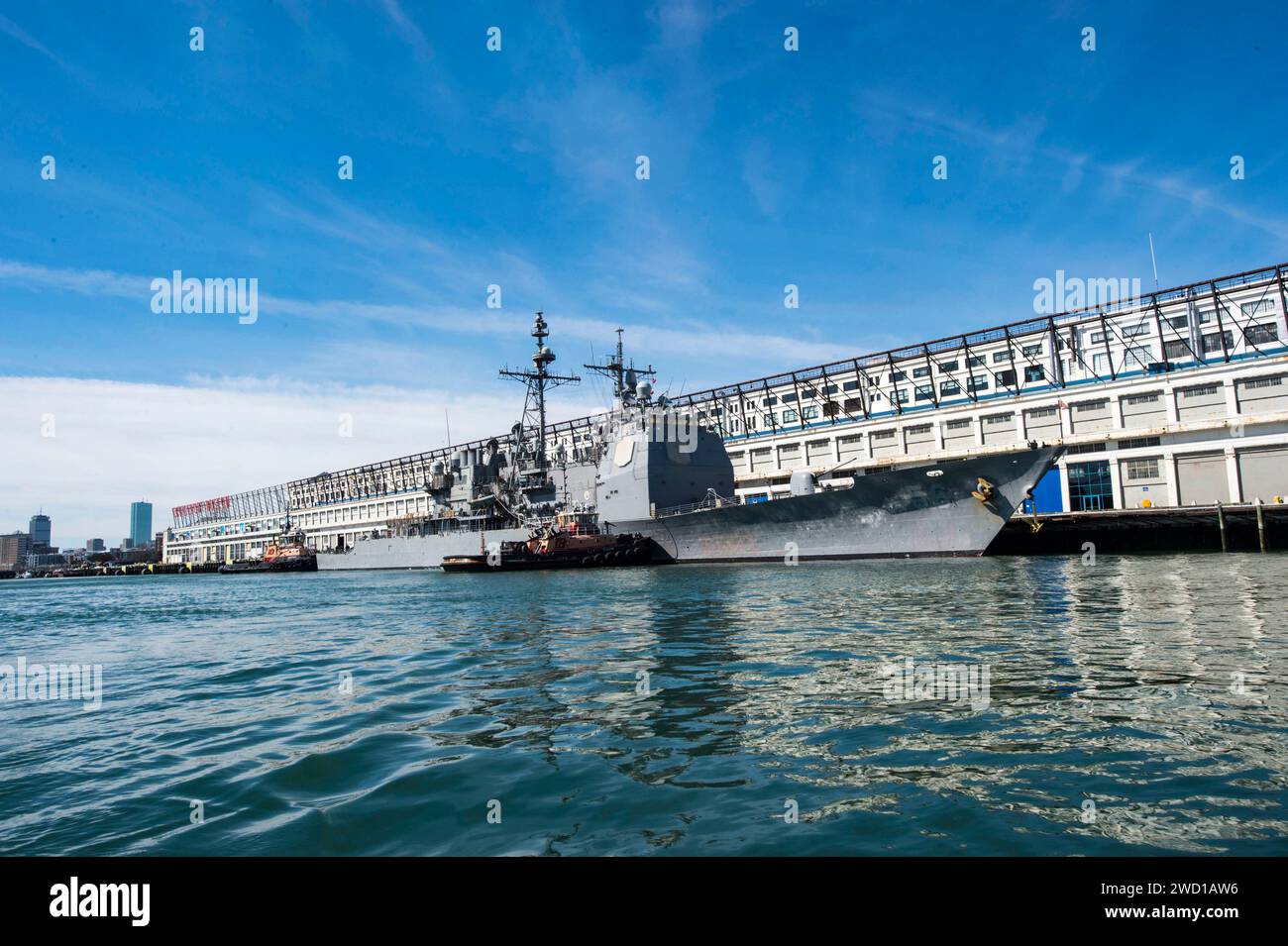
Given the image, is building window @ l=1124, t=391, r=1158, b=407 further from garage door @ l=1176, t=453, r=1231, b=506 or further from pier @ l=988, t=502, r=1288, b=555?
pier @ l=988, t=502, r=1288, b=555

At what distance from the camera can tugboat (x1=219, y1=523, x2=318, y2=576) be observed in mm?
71062

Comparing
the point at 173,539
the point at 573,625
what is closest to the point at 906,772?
the point at 573,625

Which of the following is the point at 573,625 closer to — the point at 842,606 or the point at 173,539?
the point at 842,606

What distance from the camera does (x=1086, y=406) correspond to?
134ft

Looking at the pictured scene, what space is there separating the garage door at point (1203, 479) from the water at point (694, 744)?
27.9m

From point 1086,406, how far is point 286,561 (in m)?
70.1

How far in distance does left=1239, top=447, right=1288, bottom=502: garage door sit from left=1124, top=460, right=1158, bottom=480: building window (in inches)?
141

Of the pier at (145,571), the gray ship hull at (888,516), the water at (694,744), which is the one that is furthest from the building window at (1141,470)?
the pier at (145,571)

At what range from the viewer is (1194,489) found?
36.6 meters

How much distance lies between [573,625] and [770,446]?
42406 millimetres

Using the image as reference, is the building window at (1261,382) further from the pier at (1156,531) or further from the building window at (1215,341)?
the pier at (1156,531)

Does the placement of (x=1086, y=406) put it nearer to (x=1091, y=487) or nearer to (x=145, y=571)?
(x=1091, y=487)

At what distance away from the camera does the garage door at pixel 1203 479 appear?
35.8m

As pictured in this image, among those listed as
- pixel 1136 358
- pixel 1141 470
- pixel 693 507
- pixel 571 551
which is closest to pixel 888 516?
pixel 693 507
